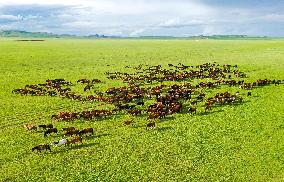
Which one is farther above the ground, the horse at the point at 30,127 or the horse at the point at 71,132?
the horse at the point at 71,132

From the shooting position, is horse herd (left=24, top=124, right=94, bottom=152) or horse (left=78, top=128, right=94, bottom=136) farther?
horse (left=78, top=128, right=94, bottom=136)

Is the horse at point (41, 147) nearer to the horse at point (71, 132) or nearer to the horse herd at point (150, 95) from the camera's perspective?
→ the horse herd at point (150, 95)

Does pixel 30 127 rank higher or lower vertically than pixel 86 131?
lower

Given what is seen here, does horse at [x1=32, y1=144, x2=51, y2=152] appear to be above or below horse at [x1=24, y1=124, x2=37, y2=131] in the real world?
above

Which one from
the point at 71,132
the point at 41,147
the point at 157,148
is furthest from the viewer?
the point at 71,132

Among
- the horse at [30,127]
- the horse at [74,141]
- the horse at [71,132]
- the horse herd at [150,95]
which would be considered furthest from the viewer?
the horse herd at [150,95]

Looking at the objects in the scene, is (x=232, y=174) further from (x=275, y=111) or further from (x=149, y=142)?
(x=275, y=111)

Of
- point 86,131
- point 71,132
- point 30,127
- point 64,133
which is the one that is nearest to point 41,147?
point 71,132

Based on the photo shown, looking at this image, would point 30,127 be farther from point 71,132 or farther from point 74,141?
point 74,141

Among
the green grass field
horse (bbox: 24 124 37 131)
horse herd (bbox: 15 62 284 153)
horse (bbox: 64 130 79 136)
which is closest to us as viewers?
the green grass field

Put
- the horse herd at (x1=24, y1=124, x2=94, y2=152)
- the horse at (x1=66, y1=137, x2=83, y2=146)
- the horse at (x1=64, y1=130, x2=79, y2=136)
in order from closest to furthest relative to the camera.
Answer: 1. the horse herd at (x1=24, y1=124, x2=94, y2=152)
2. the horse at (x1=66, y1=137, x2=83, y2=146)
3. the horse at (x1=64, y1=130, x2=79, y2=136)

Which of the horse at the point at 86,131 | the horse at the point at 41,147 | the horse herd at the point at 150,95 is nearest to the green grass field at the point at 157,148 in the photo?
the horse at the point at 41,147

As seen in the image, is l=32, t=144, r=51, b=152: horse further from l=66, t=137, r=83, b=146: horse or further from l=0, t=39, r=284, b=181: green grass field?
l=66, t=137, r=83, b=146: horse

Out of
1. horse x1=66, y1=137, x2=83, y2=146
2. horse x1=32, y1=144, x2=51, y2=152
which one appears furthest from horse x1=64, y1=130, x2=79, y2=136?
horse x1=32, y1=144, x2=51, y2=152
